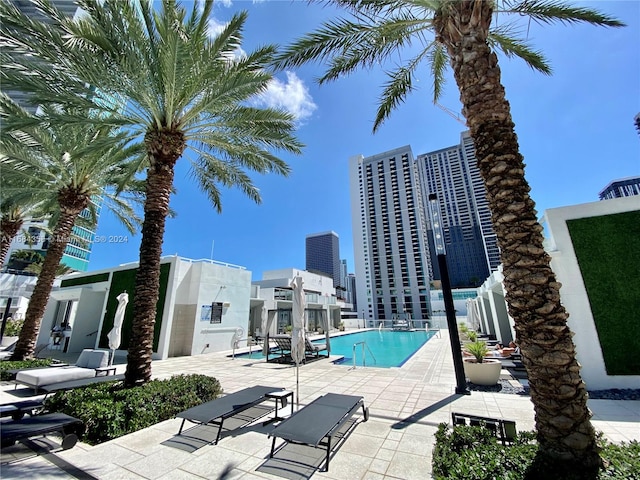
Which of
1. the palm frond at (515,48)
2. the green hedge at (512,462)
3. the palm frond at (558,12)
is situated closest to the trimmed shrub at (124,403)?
the green hedge at (512,462)

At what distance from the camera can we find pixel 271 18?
23.4 ft

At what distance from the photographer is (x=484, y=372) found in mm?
7492

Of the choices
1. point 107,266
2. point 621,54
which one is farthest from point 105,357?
point 621,54

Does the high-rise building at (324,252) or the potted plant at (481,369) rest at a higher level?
the high-rise building at (324,252)

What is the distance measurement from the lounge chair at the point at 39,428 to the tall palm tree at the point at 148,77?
1.61 m

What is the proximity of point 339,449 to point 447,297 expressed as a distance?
4.70 m

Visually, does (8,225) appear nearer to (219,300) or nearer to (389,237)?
(219,300)

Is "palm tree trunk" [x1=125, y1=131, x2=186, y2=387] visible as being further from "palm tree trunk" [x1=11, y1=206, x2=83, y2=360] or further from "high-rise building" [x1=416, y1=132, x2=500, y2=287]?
"high-rise building" [x1=416, y1=132, x2=500, y2=287]

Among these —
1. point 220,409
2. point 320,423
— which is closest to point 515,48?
point 320,423

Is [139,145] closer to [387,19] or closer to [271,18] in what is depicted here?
[271,18]

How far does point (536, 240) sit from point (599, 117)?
29.7ft

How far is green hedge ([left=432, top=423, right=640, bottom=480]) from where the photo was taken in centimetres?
245

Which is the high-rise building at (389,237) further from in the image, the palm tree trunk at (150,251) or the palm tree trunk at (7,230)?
the palm tree trunk at (150,251)

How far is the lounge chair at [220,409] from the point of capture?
4.12 m
